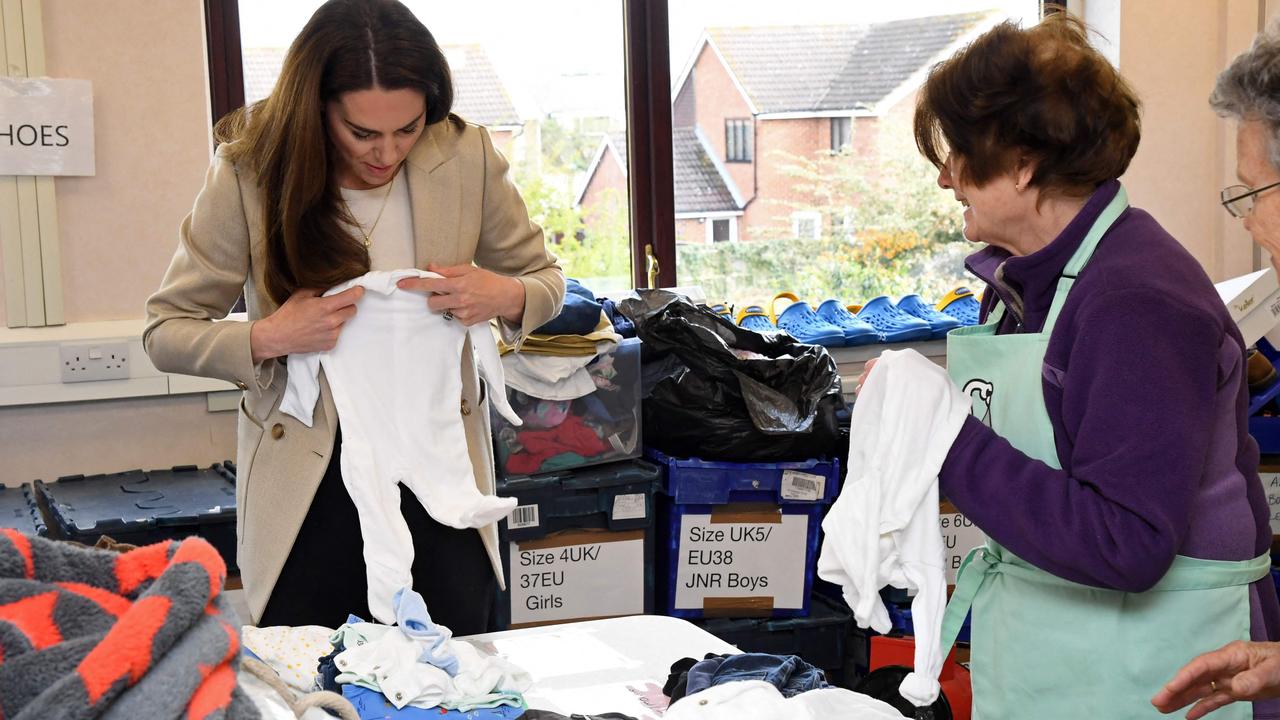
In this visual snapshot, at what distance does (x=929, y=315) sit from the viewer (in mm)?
3842

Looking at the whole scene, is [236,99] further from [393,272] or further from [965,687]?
[965,687]

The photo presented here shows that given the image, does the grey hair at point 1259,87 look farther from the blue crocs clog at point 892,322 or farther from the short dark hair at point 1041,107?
the blue crocs clog at point 892,322

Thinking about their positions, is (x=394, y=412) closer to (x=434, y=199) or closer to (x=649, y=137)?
(x=434, y=199)

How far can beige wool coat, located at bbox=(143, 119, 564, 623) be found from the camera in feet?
5.78

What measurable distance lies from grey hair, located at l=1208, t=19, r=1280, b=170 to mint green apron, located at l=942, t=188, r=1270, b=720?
0.16m

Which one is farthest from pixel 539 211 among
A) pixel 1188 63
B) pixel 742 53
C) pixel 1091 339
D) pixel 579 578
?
pixel 1091 339

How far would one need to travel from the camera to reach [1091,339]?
1.26m

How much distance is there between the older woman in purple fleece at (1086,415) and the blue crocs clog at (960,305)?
8.25 ft

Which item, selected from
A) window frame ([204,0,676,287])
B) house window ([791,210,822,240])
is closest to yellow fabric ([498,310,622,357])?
window frame ([204,0,676,287])

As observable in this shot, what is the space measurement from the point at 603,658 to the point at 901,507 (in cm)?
55

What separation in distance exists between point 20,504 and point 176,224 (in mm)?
853

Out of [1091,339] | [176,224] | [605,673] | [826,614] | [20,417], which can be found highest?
[176,224]

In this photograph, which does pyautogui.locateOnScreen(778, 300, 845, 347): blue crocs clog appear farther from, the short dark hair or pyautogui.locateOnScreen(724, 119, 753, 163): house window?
the short dark hair

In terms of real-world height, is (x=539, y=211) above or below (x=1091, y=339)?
above
